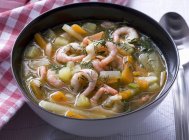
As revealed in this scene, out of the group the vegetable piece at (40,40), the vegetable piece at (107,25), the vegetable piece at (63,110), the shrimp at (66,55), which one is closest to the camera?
the vegetable piece at (63,110)

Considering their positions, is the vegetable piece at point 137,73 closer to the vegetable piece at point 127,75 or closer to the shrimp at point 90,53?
the vegetable piece at point 127,75

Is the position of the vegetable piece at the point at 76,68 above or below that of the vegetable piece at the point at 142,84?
below

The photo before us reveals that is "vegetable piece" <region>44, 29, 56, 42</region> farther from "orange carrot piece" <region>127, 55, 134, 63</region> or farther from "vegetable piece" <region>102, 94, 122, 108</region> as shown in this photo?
"vegetable piece" <region>102, 94, 122, 108</region>

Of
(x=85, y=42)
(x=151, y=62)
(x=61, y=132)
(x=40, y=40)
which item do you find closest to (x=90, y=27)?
(x=85, y=42)

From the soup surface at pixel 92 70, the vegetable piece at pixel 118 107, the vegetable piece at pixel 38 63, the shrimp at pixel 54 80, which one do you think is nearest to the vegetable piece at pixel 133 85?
the soup surface at pixel 92 70

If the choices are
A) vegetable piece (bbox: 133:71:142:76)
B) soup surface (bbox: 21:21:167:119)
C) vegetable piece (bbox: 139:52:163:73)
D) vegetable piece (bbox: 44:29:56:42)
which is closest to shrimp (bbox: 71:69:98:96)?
soup surface (bbox: 21:21:167:119)

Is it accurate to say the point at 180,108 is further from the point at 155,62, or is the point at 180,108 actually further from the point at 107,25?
the point at 107,25

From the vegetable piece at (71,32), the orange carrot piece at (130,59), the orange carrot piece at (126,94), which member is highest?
the orange carrot piece at (130,59)
